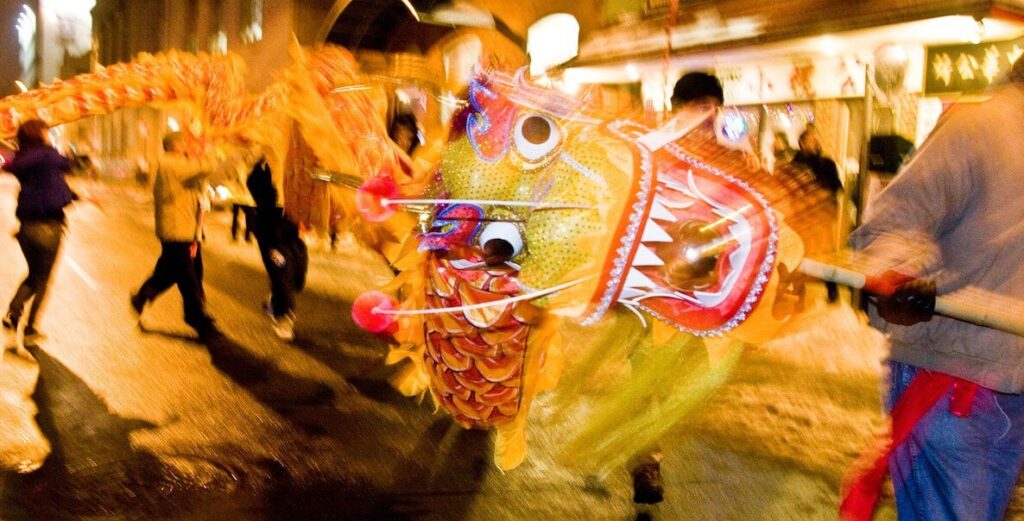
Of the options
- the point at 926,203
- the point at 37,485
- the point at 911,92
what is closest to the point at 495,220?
the point at 926,203

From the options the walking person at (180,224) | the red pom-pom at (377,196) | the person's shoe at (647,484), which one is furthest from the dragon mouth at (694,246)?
the walking person at (180,224)

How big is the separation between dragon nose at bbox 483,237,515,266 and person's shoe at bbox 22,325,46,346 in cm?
495

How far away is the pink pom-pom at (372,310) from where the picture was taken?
332cm

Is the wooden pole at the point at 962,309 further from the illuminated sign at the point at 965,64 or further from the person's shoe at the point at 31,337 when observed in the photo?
the illuminated sign at the point at 965,64

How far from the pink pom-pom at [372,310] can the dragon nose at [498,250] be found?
823 mm

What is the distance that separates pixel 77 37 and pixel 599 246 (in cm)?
3562

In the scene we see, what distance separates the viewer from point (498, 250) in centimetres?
265

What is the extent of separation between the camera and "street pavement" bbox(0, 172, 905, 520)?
3.80 m

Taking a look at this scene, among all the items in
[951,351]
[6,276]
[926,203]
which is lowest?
[6,276]

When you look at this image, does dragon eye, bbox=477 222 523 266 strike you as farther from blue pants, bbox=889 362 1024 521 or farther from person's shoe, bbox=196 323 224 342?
person's shoe, bbox=196 323 224 342

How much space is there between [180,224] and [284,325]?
1.11 metres

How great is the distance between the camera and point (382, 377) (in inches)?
230

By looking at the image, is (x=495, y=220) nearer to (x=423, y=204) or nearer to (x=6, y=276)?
(x=423, y=204)

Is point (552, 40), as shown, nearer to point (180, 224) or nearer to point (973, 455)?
point (180, 224)
